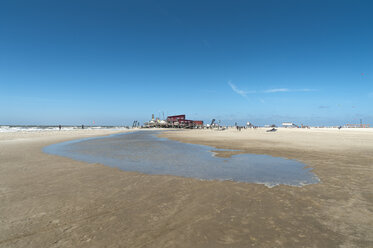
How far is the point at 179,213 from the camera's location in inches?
164

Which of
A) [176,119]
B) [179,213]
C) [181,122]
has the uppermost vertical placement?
[176,119]

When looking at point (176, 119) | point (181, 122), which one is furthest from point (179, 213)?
point (176, 119)

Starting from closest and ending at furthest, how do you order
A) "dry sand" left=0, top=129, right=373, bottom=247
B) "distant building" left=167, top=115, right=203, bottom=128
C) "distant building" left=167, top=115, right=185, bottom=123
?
"dry sand" left=0, top=129, right=373, bottom=247 < "distant building" left=167, top=115, right=203, bottom=128 < "distant building" left=167, top=115, right=185, bottom=123

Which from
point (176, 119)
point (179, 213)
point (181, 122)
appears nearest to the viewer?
point (179, 213)

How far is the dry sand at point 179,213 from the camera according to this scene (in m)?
3.17

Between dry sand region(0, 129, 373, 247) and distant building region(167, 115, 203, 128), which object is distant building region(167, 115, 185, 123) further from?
dry sand region(0, 129, 373, 247)

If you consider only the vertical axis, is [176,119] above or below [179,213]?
above

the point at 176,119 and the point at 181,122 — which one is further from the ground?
the point at 176,119

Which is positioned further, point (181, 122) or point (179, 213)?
point (181, 122)

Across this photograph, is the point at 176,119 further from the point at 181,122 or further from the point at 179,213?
the point at 179,213

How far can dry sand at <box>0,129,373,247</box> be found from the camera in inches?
125

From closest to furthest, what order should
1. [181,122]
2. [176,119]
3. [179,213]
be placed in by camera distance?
1. [179,213]
2. [181,122]
3. [176,119]

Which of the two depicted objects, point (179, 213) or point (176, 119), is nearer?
point (179, 213)

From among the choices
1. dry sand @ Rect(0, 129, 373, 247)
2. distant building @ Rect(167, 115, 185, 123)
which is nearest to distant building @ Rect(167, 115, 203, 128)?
distant building @ Rect(167, 115, 185, 123)
